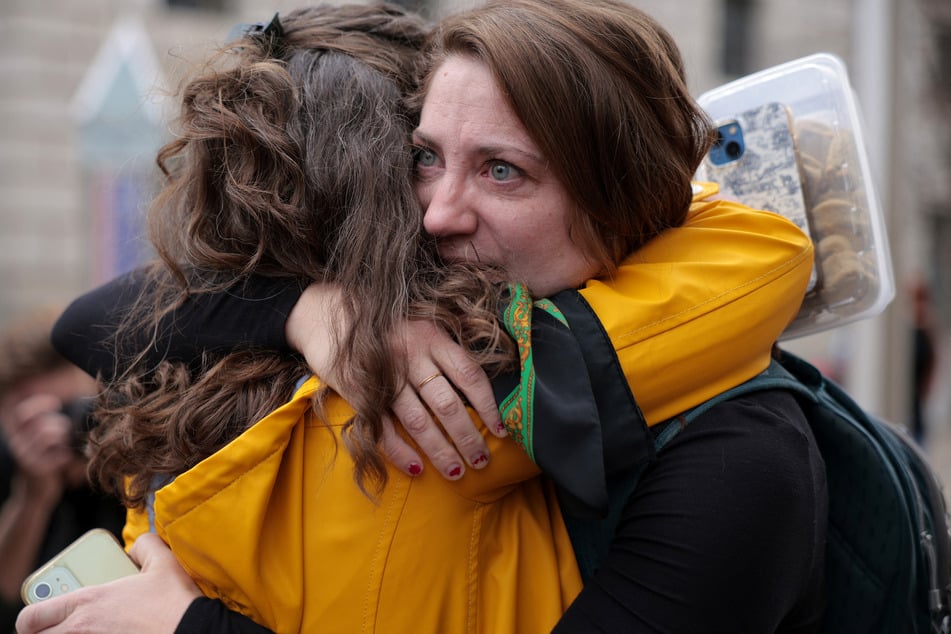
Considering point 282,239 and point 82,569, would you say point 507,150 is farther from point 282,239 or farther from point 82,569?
point 82,569

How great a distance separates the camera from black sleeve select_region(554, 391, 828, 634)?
4.55ft

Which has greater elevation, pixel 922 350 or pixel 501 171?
pixel 501 171

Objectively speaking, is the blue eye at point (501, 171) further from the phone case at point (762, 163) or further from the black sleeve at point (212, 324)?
the phone case at point (762, 163)

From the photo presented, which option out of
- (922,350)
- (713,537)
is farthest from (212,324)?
(922,350)

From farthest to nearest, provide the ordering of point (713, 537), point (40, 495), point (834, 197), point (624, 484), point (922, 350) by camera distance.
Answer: point (922, 350) → point (40, 495) → point (834, 197) → point (624, 484) → point (713, 537)

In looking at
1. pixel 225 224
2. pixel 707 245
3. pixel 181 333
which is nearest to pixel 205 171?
pixel 225 224

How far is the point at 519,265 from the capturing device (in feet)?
5.30

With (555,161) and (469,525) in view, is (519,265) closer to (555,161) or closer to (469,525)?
(555,161)

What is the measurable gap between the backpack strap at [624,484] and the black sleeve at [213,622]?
0.54 meters

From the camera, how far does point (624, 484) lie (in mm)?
→ 1512

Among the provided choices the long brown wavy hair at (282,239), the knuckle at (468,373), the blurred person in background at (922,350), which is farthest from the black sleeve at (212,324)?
the blurred person in background at (922,350)

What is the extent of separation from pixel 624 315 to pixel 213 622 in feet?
2.67

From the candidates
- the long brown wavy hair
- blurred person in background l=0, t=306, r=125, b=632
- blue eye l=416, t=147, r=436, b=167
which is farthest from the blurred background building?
blurred person in background l=0, t=306, r=125, b=632

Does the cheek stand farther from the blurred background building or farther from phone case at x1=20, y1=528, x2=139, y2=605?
phone case at x1=20, y1=528, x2=139, y2=605
